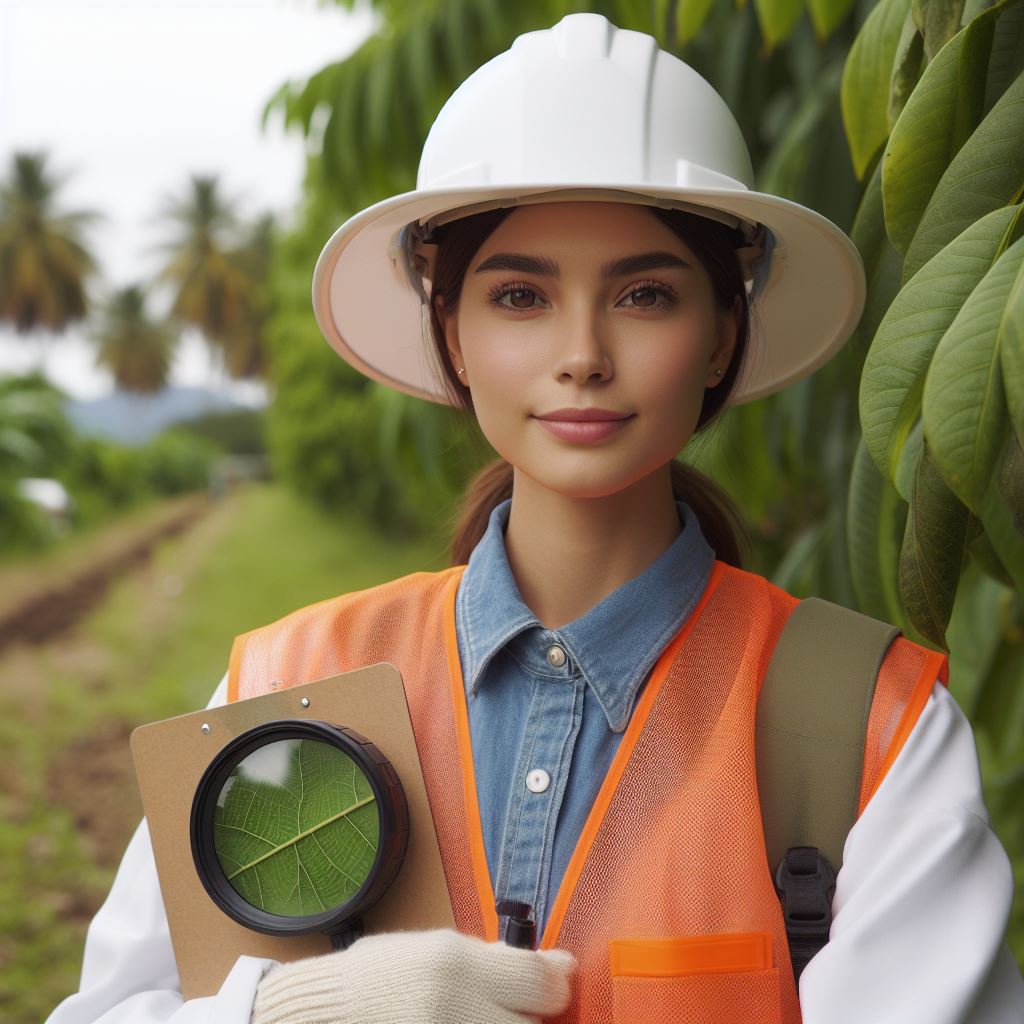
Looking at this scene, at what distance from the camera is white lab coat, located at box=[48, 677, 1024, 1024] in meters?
1.40

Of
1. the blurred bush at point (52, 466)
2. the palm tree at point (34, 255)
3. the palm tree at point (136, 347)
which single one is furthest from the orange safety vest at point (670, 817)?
the palm tree at point (136, 347)

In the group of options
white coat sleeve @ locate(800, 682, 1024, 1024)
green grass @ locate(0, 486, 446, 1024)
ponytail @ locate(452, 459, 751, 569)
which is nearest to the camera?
white coat sleeve @ locate(800, 682, 1024, 1024)

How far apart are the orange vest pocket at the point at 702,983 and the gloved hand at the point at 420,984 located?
83mm

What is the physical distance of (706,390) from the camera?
1906 millimetres

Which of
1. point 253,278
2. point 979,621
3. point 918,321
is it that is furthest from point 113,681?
point 253,278

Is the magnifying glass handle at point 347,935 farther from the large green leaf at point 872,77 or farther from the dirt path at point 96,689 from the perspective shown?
the dirt path at point 96,689

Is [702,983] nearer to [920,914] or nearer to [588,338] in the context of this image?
[920,914]

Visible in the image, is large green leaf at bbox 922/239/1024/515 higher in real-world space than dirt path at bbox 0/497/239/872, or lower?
higher

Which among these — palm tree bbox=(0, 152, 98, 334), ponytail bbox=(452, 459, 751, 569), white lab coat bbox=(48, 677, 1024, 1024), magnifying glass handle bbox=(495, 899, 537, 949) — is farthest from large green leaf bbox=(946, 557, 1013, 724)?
palm tree bbox=(0, 152, 98, 334)

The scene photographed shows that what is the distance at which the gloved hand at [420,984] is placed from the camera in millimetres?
1387

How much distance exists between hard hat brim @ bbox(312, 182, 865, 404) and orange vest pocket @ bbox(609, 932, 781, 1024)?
792 millimetres

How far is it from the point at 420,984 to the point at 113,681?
42.6ft

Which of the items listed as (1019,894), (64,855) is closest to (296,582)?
(64,855)

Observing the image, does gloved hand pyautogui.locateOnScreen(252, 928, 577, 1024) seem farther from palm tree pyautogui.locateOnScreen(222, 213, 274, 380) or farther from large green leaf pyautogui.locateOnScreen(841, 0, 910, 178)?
palm tree pyautogui.locateOnScreen(222, 213, 274, 380)
